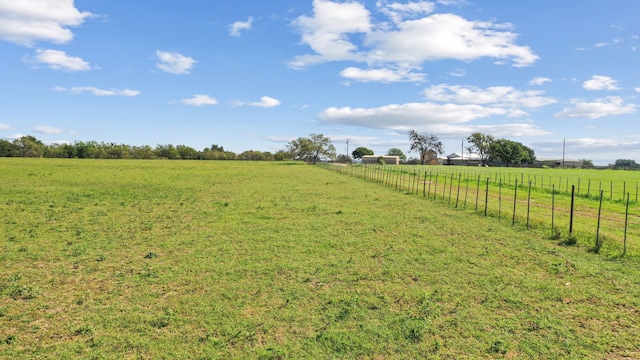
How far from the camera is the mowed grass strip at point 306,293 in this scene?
484 centimetres

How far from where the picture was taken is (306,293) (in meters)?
6.48

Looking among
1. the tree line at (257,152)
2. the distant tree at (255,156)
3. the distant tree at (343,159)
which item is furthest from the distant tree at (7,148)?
the distant tree at (343,159)

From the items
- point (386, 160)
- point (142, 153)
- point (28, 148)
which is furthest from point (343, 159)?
Result: point (28, 148)

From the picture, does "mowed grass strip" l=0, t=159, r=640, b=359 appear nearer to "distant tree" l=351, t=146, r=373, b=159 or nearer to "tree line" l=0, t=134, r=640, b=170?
"tree line" l=0, t=134, r=640, b=170

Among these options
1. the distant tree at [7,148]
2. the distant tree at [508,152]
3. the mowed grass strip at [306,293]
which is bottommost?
the mowed grass strip at [306,293]

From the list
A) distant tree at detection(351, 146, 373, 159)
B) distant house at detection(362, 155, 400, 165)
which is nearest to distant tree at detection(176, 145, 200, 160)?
distant house at detection(362, 155, 400, 165)

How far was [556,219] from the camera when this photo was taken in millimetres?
14148

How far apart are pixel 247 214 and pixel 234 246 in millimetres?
5226

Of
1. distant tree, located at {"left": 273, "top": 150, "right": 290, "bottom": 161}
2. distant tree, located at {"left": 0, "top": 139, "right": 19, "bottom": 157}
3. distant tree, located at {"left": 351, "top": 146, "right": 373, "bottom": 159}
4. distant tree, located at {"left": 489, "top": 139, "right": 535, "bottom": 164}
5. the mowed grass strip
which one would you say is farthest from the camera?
distant tree, located at {"left": 351, "top": 146, "right": 373, "bottom": 159}

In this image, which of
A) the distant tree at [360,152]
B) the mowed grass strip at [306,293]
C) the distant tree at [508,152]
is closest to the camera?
the mowed grass strip at [306,293]

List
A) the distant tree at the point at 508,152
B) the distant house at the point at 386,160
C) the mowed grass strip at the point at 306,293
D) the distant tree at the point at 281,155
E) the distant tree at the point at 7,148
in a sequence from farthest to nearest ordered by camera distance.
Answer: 1. the distant tree at the point at 281,155
2. the distant house at the point at 386,160
3. the distant tree at the point at 508,152
4. the distant tree at the point at 7,148
5. the mowed grass strip at the point at 306,293

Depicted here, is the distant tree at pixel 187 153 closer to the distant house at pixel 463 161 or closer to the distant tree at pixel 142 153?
the distant tree at pixel 142 153

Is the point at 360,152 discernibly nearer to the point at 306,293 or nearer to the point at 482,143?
the point at 482,143

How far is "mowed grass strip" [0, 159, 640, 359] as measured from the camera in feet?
15.9
